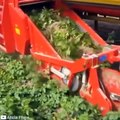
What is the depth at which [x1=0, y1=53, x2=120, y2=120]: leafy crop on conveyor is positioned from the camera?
527cm

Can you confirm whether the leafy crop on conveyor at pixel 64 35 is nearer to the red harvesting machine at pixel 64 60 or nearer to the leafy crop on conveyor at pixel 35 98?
the red harvesting machine at pixel 64 60

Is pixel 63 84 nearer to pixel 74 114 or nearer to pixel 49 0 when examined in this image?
pixel 74 114

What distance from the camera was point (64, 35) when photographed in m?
6.09

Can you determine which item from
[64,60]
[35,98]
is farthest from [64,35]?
[35,98]

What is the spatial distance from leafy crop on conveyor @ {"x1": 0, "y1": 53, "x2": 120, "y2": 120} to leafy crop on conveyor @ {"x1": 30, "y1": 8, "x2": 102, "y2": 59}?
1.27 ft

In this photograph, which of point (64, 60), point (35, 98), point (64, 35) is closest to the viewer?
point (64, 60)

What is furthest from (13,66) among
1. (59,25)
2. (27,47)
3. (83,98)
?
(83,98)

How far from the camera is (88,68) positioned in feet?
17.8

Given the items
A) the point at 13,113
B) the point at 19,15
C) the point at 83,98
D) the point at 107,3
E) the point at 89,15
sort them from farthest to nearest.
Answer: the point at 89,15 < the point at 107,3 < the point at 19,15 < the point at 83,98 < the point at 13,113

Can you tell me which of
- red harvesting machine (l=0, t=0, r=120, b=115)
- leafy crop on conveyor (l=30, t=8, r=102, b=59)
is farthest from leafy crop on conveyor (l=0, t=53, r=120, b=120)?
leafy crop on conveyor (l=30, t=8, r=102, b=59)

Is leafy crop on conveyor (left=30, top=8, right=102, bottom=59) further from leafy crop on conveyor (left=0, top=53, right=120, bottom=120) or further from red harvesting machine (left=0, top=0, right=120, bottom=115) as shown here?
leafy crop on conveyor (left=0, top=53, right=120, bottom=120)

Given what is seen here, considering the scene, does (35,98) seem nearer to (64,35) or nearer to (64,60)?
(64,60)

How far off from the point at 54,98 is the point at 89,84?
1.57 feet

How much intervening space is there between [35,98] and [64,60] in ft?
Answer: 1.97
